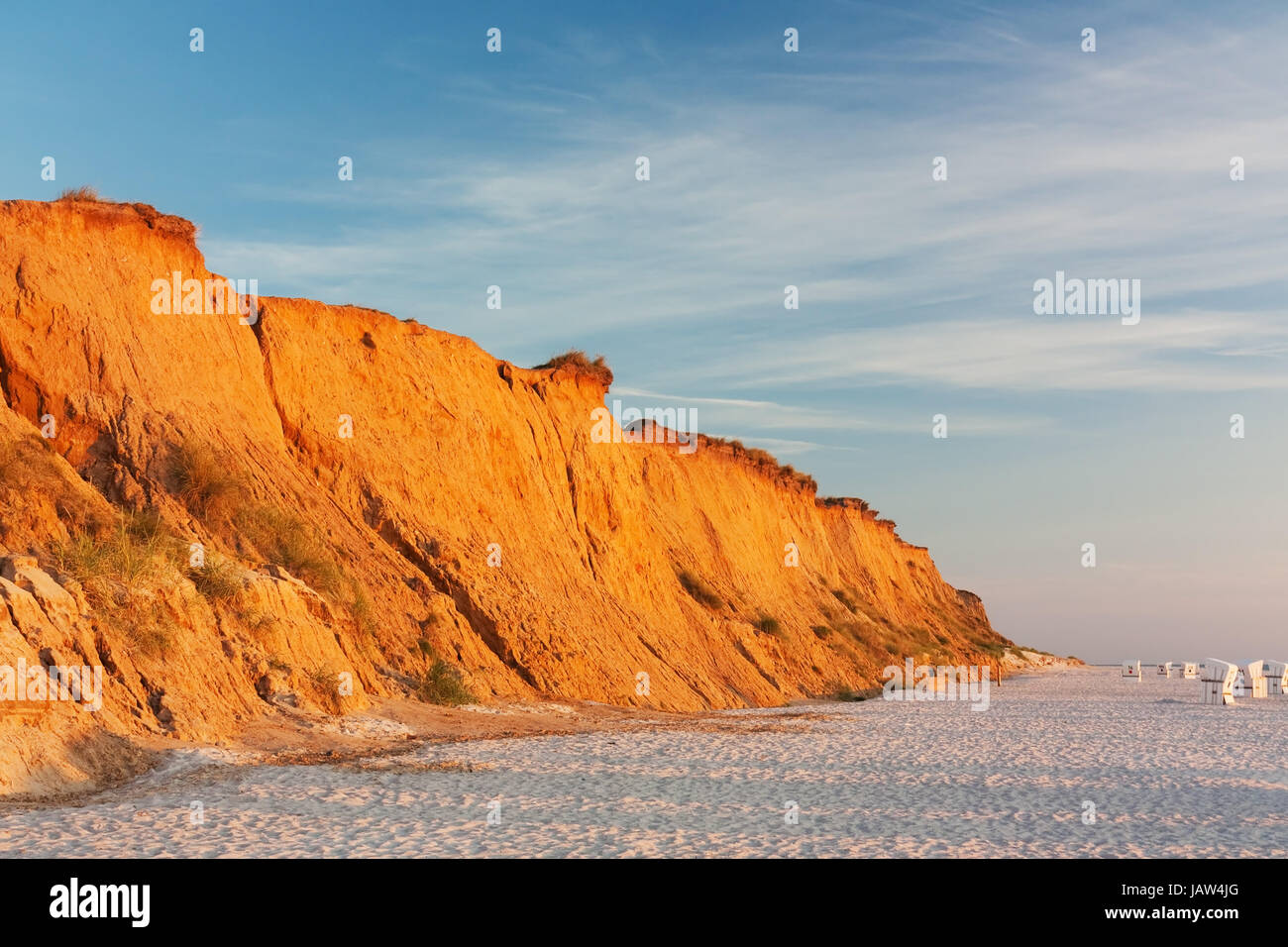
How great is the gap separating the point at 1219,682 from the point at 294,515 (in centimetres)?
2839

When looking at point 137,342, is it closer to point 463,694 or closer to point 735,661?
point 463,694

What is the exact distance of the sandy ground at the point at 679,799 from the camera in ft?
32.4

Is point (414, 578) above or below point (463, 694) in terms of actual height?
above

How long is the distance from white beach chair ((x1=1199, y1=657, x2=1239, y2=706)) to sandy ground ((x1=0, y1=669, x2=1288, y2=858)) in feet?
47.6

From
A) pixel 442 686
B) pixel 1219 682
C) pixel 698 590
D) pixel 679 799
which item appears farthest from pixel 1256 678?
pixel 679 799

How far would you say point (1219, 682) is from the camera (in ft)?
115

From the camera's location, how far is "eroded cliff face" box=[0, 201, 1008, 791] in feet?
50.6

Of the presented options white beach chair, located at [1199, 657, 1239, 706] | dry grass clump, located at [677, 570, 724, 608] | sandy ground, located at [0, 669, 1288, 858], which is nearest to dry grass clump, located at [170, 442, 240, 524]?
sandy ground, located at [0, 669, 1288, 858]

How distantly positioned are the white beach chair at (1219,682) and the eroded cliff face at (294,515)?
1224cm

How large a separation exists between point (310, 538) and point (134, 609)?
18.3ft
